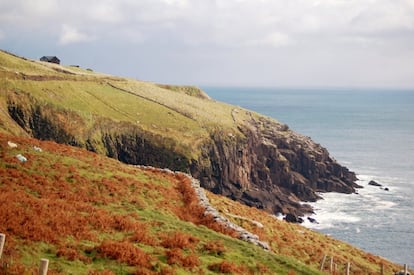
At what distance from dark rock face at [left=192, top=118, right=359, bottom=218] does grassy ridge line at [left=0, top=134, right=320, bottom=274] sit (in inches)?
2578

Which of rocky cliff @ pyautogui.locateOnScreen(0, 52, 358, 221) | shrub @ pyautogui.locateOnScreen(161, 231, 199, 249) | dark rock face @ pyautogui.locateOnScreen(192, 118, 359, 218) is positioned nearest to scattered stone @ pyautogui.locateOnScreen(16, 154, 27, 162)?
shrub @ pyautogui.locateOnScreen(161, 231, 199, 249)

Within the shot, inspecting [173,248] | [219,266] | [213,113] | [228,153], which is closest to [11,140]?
[173,248]

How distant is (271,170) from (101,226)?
105 metres

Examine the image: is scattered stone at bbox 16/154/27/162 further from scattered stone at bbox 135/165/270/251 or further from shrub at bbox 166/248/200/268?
shrub at bbox 166/248/200/268

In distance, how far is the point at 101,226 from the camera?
2439 cm

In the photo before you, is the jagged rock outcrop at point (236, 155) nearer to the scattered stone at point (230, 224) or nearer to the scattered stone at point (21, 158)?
the scattered stone at point (21, 158)

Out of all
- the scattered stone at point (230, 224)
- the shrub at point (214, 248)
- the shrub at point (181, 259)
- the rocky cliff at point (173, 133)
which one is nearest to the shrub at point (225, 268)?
the shrub at point (181, 259)

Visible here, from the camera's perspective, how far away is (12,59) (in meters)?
108

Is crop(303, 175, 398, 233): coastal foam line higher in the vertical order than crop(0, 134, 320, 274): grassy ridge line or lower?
lower

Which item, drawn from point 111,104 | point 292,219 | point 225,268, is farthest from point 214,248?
point 111,104

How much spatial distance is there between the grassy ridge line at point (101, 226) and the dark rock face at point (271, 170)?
65477mm

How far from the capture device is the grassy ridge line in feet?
65.1

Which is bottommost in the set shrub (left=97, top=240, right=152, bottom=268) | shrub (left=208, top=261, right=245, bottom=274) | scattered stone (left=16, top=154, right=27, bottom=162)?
shrub (left=208, top=261, right=245, bottom=274)

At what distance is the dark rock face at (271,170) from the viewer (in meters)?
108
